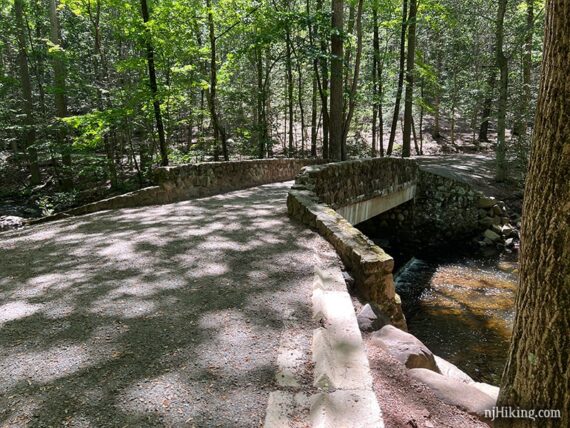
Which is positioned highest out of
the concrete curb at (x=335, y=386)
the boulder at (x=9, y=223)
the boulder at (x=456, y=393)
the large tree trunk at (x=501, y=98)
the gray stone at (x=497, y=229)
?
the large tree trunk at (x=501, y=98)

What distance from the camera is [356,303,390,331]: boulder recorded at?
3784 mm

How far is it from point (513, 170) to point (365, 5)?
9690 mm

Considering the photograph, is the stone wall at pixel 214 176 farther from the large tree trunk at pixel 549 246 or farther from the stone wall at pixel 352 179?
the large tree trunk at pixel 549 246

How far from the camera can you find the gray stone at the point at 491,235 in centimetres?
1377

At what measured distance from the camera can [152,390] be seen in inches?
98.7

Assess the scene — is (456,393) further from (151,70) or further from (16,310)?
(151,70)

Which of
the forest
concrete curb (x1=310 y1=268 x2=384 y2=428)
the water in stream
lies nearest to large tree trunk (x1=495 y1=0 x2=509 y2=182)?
the forest

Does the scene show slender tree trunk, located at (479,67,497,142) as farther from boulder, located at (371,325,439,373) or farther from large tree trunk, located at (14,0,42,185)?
large tree trunk, located at (14,0,42,185)

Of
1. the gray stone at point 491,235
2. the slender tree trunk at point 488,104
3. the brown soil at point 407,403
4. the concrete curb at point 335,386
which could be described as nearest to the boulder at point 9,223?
the concrete curb at point 335,386

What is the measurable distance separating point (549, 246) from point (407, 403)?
1.45 metres

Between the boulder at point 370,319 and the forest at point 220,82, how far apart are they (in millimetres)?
10034

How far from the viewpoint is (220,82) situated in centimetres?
1662

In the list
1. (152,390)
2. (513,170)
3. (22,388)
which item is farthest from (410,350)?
(513,170)

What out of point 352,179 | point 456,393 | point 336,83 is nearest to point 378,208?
point 352,179
